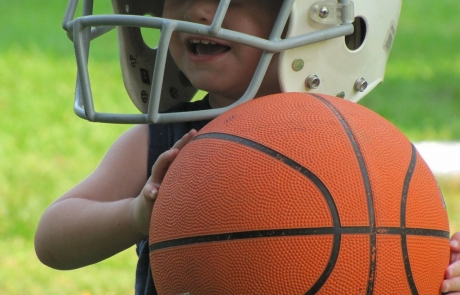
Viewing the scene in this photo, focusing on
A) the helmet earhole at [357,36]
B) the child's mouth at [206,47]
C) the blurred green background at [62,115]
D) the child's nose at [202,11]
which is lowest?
the blurred green background at [62,115]

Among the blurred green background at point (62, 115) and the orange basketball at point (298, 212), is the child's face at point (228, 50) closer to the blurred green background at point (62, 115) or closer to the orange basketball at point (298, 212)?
the orange basketball at point (298, 212)

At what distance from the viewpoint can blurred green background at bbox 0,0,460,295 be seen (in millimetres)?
5176

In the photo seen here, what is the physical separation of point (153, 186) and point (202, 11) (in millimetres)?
637

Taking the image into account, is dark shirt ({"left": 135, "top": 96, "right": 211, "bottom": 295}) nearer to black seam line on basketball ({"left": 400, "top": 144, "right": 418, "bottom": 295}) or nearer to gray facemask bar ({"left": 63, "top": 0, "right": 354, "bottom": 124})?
gray facemask bar ({"left": 63, "top": 0, "right": 354, "bottom": 124})

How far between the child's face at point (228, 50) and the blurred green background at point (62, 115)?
235 cm

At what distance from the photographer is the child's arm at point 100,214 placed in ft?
8.80

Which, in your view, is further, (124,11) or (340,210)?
(124,11)

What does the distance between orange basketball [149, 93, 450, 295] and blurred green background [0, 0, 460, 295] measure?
2763 millimetres

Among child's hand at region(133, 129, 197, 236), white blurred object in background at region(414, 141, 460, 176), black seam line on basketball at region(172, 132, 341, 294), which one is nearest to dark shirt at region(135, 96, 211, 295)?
child's hand at region(133, 129, 197, 236)

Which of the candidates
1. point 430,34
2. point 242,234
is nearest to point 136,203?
point 242,234

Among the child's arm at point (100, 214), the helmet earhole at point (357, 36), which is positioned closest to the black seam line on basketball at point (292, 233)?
the child's arm at point (100, 214)

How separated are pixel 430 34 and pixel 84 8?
9.65 meters

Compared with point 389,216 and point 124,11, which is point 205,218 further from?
point 124,11

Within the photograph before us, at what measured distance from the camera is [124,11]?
3182 mm
